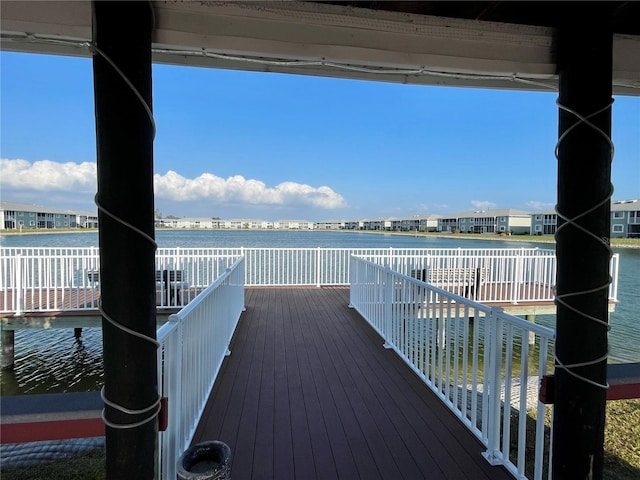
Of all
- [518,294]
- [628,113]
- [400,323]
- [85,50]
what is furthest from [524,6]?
[518,294]

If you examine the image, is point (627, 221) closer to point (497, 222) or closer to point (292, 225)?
point (497, 222)

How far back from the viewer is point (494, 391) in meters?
2.13

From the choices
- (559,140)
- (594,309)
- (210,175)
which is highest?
(210,175)

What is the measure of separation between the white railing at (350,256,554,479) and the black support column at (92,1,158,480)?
1.84 m

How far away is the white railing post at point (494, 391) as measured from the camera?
2.09 meters

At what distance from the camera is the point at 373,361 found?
369 centimetres

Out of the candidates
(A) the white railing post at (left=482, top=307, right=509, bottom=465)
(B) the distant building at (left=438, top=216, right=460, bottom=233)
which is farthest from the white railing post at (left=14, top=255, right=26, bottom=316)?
(B) the distant building at (left=438, top=216, right=460, bottom=233)

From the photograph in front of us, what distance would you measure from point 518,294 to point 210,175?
1234 inches

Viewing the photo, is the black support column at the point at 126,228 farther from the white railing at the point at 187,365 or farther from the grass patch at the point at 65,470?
the grass patch at the point at 65,470

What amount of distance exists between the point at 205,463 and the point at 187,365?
2.14ft

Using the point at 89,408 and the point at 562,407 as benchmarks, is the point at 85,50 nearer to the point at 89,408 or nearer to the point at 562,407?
the point at 89,408

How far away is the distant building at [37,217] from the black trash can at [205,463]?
22.9 meters

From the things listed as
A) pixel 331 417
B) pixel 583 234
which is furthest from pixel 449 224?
pixel 583 234

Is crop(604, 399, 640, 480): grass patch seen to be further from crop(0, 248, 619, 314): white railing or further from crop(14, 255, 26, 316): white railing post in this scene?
crop(14, 255, 26, 316): white railing post
